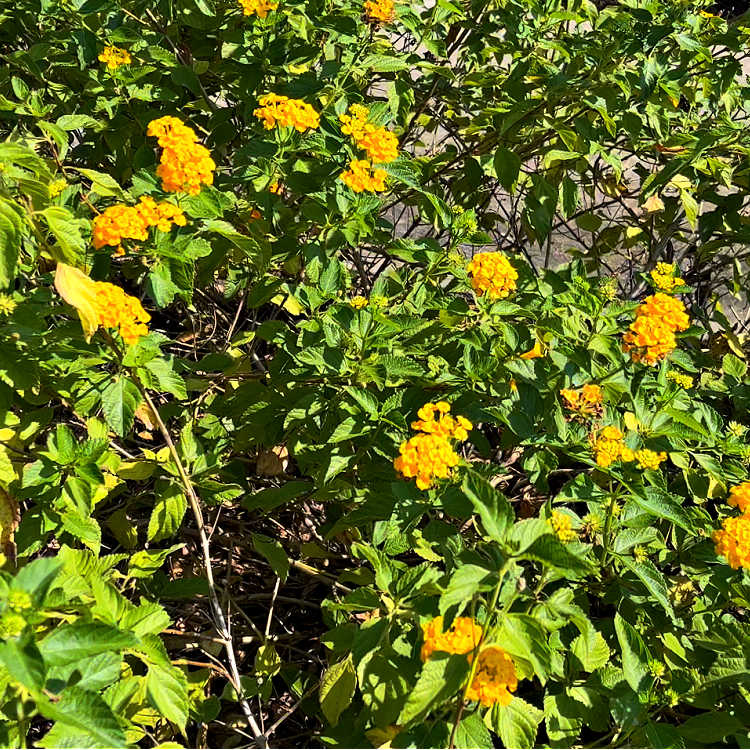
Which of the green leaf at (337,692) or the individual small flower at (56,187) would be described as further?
the individual small flower at (56,187)

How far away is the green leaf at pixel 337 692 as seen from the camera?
4.74 ft

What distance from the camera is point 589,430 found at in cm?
162

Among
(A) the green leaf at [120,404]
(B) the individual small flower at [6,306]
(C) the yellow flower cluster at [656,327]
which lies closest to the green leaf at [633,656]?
(C) the yellow flower cluster at [656,327]

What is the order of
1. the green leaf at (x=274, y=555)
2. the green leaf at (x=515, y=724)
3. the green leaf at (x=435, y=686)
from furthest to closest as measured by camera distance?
the green leaf at (x=274, y=555) < the green leaf at (x=515, y=724) < the green leaf at (x=435, y=686)

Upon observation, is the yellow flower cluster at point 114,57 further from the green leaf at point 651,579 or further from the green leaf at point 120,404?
the green leaf at point 651,579

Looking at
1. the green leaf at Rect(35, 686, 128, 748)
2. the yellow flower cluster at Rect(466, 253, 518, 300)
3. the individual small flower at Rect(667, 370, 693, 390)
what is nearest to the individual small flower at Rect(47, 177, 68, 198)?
the yellow flower cluster at Rect(466, 253, 518, 300)

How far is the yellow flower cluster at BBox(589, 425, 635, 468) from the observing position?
1451 mm

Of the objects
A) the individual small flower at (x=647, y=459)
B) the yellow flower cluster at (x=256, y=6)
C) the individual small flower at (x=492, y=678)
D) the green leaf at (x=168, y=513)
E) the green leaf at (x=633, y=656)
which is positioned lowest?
the green leaf at (x=633, y=656)

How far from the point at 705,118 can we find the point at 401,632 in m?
2.05

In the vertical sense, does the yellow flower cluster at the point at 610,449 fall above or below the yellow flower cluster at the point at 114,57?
below

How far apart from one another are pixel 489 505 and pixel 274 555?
2.90ft

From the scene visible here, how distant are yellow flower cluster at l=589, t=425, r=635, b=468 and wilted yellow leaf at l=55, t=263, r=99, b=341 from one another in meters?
0.93

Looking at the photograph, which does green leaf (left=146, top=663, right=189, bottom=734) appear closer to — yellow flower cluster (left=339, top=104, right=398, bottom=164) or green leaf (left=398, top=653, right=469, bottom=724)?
green leaf (left=398, top=653, right=469, bottom=724)

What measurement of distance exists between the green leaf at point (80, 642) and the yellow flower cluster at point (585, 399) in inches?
39.2
